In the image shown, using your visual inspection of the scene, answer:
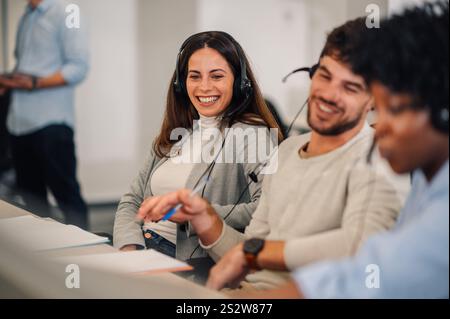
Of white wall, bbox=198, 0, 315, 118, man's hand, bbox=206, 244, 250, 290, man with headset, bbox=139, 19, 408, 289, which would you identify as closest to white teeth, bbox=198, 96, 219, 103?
white wall, bbox=198, 0, 315, 118

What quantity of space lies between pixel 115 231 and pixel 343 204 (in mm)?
575

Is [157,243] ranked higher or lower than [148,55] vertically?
lower

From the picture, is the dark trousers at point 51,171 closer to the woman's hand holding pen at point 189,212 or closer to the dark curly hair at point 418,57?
the woman's hand holding pen at point 189,212

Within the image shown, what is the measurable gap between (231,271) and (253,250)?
2.1 inches

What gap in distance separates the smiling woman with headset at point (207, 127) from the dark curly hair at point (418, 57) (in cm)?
40

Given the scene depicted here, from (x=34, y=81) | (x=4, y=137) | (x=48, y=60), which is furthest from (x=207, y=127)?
(x=4, y=137)

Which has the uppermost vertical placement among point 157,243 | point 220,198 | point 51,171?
point 220,198

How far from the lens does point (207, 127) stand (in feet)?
4.23

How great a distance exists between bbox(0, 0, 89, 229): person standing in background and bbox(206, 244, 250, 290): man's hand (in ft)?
4.31

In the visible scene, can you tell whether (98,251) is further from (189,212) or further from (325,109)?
(325,109)

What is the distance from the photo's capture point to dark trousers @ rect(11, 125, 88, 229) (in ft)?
7.80

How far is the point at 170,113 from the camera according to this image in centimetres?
134

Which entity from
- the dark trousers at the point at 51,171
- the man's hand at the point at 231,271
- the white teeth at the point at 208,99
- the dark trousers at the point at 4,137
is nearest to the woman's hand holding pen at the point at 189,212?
the man's hand at the point at 231,271

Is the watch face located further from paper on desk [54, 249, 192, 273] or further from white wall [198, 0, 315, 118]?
white wall [198, 0, 315, 118]
